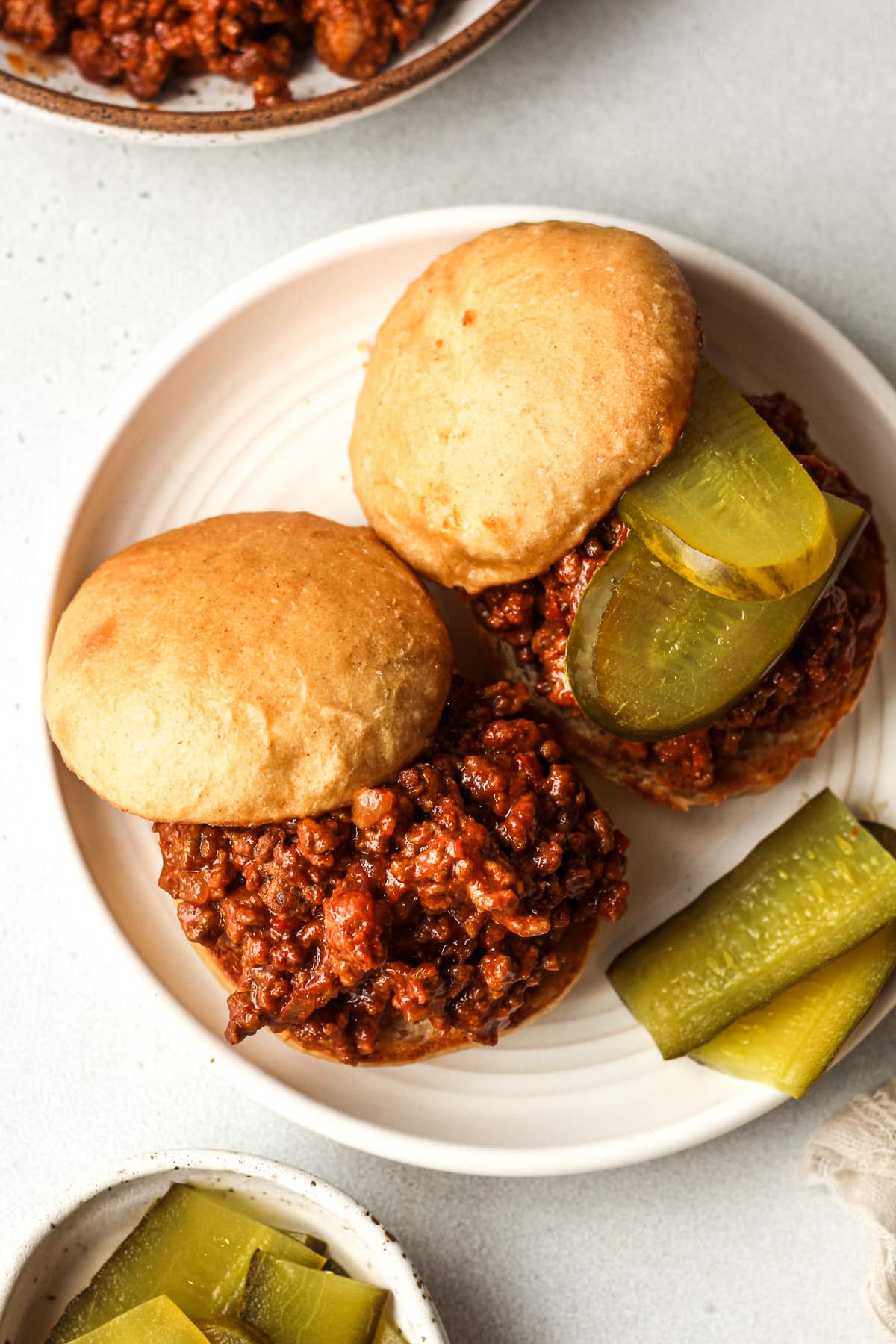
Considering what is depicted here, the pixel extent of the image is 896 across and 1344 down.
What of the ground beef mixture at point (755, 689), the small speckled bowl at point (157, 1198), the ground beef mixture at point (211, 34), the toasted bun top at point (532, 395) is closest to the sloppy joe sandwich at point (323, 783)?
the ground beef mixture at point (755, 689)

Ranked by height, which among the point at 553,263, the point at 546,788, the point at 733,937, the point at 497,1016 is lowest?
the point at 733,937

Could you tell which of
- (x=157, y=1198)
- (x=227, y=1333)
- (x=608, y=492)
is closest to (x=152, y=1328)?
(x=227, y=1333)

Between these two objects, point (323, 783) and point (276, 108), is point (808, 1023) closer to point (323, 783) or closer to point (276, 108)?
point (323, 783)

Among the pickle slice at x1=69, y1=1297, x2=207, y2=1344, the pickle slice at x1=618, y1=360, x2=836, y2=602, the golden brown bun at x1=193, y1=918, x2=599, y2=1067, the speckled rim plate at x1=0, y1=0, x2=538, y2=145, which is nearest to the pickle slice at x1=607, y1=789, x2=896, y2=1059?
the golden brown bun at x1=193, y1=918, x2=599, y2=1067

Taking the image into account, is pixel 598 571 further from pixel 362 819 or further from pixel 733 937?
pixel 733 937

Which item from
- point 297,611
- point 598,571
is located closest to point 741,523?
point 598,571

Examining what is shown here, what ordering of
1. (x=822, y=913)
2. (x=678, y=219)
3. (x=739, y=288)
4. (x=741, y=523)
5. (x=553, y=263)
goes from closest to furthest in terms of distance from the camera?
(x=741, y=523)
(x=553, y=263)
(x=822, y=913)
(x=739, y=288)
(x=678, y=219)

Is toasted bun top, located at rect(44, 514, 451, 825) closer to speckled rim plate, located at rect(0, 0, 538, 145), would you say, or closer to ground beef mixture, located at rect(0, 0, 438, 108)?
speckled rim plate, located at rect(0, 0, 538, 145)
